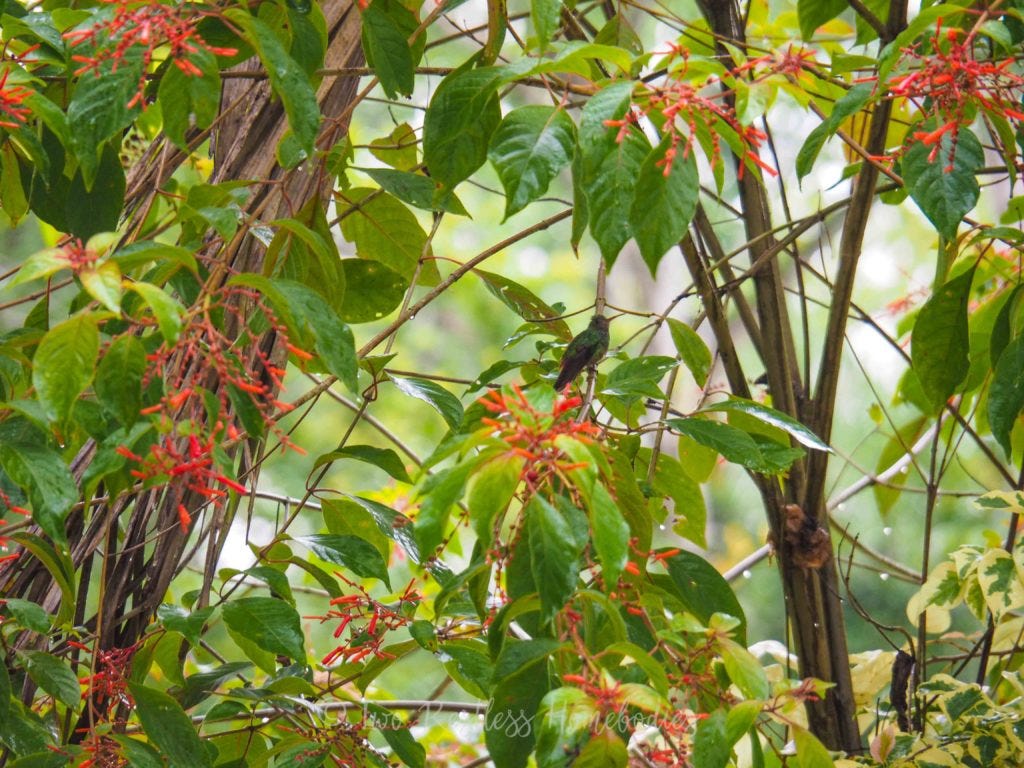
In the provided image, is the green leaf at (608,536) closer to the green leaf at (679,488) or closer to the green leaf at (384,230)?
the green leaf at (679,488)

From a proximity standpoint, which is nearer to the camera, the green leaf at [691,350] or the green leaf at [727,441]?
the green leaf at [727,441]

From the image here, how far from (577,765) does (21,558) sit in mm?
446

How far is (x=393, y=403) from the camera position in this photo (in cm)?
408

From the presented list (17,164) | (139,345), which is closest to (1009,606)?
(139,345)

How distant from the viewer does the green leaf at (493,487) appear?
43 cm

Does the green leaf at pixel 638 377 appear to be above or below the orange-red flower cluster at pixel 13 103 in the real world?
above

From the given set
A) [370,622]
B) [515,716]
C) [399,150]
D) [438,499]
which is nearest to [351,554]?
[370,622]

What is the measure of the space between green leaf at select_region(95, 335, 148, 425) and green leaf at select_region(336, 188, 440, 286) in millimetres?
364

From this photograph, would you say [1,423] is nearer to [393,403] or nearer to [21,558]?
[21,558]

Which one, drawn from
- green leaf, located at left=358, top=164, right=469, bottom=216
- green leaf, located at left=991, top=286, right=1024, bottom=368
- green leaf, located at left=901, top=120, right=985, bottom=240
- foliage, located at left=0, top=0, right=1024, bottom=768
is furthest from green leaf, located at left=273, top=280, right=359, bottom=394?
green leaf, located at left=991, top=286, right=1024, bottom=368

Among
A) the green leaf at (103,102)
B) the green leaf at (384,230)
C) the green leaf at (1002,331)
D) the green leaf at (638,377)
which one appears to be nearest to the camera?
the green leaf at (103,102)

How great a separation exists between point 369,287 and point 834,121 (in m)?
0.36

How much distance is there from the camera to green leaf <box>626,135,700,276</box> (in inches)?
19.6

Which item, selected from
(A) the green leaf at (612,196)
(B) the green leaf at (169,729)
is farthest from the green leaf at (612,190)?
(B) the green leaf at (169,729)
